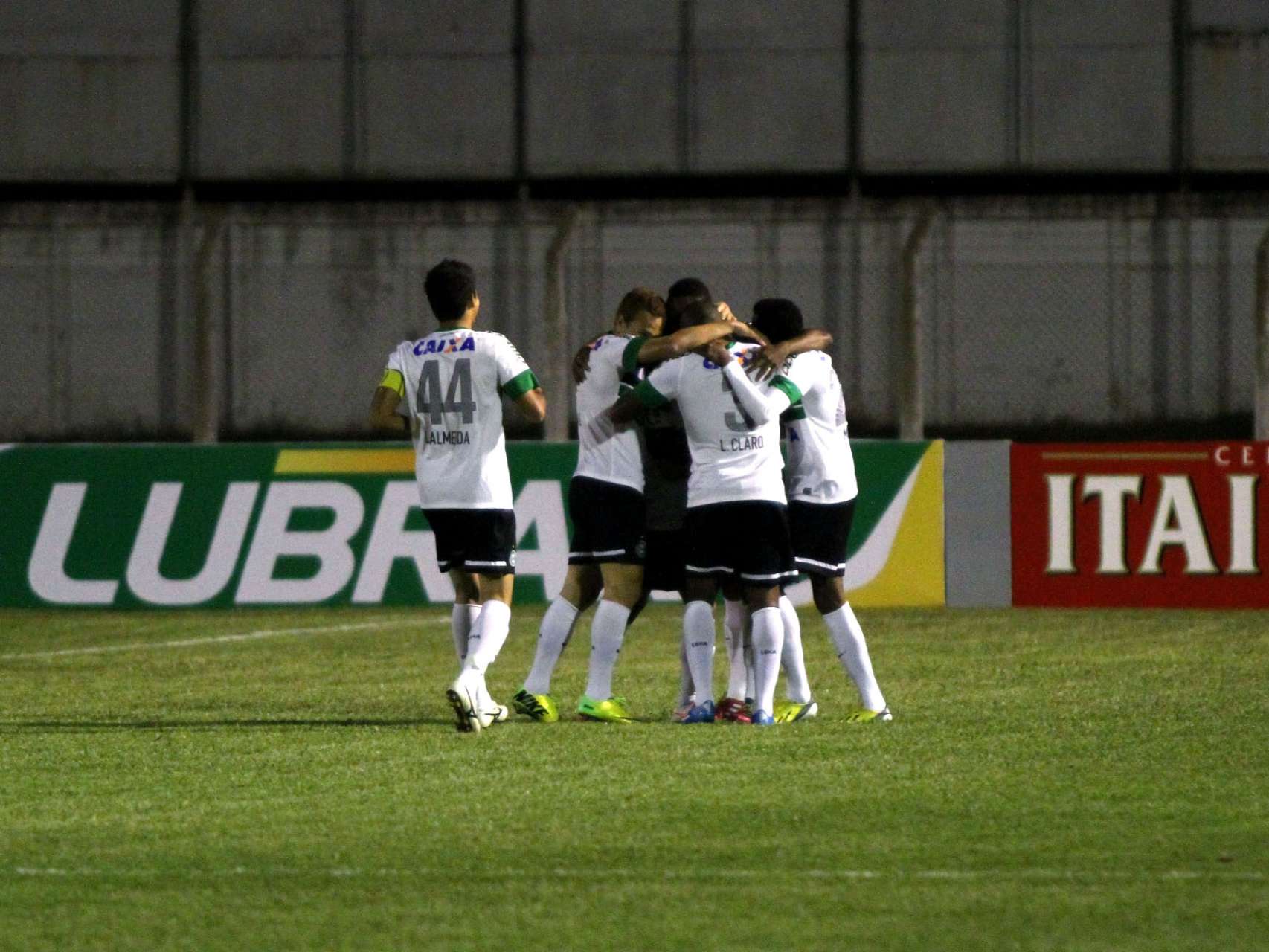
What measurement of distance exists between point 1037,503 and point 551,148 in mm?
9890

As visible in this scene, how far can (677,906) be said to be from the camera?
17.4 ft

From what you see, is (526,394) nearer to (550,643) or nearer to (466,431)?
(466,431)

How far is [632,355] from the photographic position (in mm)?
8961

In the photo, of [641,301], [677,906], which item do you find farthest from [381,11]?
[677,906]

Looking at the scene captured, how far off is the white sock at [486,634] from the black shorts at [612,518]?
0.52 m

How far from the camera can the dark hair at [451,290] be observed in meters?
8.90

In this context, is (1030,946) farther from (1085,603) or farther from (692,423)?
(1085,603)

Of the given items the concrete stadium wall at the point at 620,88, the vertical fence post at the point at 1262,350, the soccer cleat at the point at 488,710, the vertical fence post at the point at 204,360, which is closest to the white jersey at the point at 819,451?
the soccer cleat at the point at 488,710

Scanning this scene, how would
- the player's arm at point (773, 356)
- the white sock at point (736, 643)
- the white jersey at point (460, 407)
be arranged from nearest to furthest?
the player's arm at point (773, 356) → the white jersey at point (460, 407) → the white sock at point (736, 643)

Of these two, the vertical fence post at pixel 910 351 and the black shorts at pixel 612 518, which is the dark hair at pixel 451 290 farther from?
the vertical fence post at pixel 910 351

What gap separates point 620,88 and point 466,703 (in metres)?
15.9

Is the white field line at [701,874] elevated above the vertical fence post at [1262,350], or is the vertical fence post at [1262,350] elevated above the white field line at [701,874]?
the vertical fence post at [1262,350]

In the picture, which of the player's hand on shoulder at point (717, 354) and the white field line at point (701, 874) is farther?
the player's hand on shoulder at point (717, 354)

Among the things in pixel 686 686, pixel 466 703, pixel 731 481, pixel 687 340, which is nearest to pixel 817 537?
pixel 731 481
